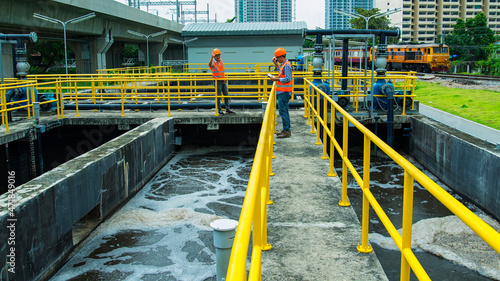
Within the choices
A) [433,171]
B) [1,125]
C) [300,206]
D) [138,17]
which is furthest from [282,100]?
[138,17]

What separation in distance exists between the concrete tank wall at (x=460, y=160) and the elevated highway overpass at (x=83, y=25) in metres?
20.1

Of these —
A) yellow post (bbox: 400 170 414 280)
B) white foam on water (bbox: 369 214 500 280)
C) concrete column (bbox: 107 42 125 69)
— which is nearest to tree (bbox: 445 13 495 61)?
concrete column (bbox: 107 42 125 69)

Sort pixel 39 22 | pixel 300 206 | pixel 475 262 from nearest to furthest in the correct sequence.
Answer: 1. pixel 300 206
2. pixel 475 262
3. pixel 39 22

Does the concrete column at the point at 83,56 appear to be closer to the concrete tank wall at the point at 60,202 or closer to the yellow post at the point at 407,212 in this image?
the concrete tank wall at the point at 60,202

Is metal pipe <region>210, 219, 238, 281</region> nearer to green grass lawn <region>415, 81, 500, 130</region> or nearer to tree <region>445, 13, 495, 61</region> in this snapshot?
green grass lawn <region>415, 81, 500, 130</region>

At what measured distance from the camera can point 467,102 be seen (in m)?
19.2

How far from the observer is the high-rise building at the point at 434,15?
376 ft

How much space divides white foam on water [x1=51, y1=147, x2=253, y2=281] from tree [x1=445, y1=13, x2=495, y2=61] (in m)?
67.6

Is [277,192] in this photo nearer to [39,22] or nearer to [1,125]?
[1,125]

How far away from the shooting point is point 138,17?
39719 mm

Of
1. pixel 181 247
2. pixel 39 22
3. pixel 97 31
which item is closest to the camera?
pixel 181 247

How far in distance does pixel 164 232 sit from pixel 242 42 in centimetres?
2953

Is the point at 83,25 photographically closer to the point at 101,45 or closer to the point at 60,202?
the point at 101,45

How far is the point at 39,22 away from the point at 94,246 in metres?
23.4
